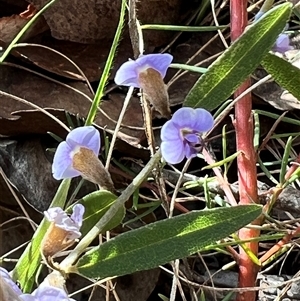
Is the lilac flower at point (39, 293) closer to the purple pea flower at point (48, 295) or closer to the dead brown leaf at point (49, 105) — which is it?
the purple pea flower at point (48, 295)

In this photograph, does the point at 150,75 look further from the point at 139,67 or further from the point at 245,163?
the point at 245,163

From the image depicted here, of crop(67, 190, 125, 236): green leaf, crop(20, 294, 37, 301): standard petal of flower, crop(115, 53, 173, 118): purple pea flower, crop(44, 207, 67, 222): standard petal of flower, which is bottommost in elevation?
crop(67, 190, 125, 236): green leaf

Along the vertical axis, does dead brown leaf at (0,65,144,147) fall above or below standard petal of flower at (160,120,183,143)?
below

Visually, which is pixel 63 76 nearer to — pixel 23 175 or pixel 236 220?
pixel 23 175

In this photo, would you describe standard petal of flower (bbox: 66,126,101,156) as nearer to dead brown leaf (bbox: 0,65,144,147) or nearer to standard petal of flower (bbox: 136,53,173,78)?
standard petal of flower (bbox: 136,53,173,78)

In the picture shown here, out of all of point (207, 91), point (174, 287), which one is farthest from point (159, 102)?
point (174, 287)

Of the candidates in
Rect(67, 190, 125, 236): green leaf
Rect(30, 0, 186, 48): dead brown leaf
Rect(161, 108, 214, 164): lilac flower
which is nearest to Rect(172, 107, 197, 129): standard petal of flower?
Rect(161, 108, 214, 164): lilac flower

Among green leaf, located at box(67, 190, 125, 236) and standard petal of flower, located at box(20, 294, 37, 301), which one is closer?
standard petal of flower, located at box(20, 294, 37, 301)

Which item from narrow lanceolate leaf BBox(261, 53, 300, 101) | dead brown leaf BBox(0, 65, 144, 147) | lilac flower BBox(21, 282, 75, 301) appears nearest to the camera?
lilac flower BBox(21, 282, 75, 301)
